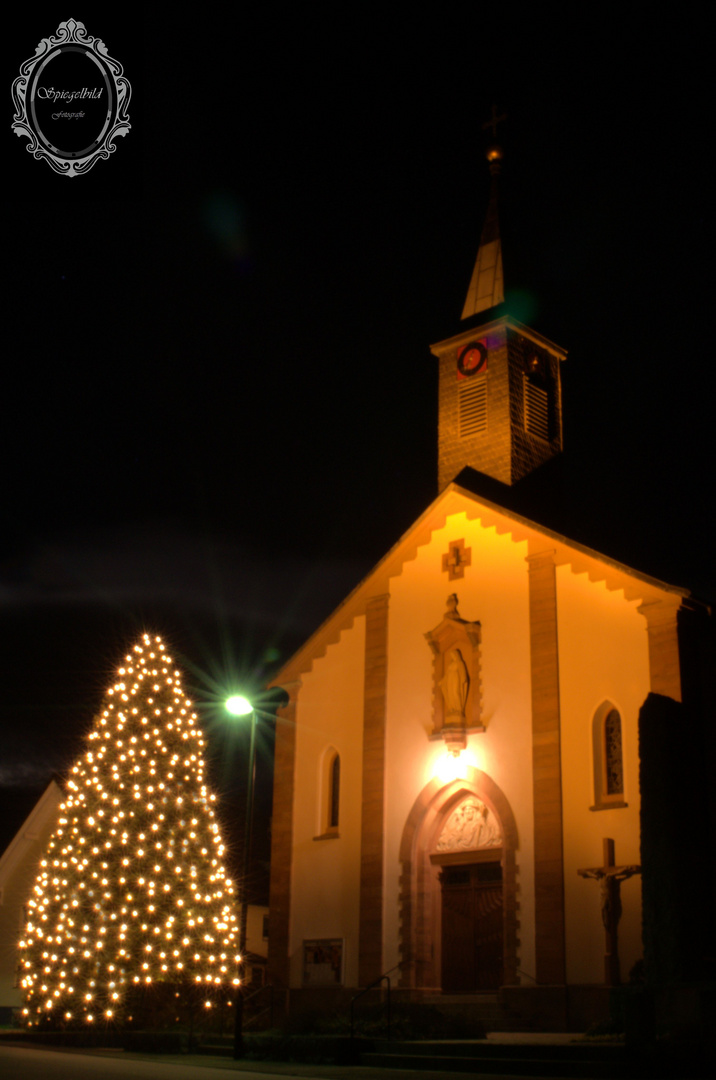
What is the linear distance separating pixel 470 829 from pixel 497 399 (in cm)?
1055

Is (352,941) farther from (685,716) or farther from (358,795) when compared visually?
(685,716)

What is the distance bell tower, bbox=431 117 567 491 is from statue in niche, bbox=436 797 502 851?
7.87 m

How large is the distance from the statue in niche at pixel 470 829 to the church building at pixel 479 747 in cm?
4

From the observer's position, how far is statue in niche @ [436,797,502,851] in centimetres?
2345

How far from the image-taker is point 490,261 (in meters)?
32.6

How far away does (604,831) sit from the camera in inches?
837

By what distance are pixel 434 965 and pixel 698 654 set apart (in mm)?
8350

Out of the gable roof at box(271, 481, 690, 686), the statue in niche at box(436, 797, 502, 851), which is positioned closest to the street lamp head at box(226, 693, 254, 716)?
the statue in niche at box(436, 797, 502, 851)

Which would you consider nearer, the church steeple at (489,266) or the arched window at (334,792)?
the arched window at (334,792)

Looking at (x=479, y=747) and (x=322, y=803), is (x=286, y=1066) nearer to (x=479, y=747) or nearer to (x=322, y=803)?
(x=479, y=747)

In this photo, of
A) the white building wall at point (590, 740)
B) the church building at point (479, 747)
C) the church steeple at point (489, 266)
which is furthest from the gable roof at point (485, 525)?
the church steeple at point (489, 266)

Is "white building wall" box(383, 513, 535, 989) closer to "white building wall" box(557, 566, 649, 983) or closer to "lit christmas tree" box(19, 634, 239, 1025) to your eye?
"white building wall" box(557, 566, 649, 983)

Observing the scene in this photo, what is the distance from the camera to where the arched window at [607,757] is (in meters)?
A: 21.6

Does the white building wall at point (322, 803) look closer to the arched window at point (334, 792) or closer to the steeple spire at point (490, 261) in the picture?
the arched window at point (334, 792)
